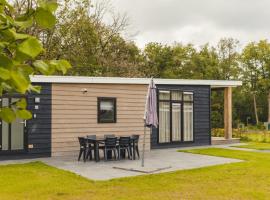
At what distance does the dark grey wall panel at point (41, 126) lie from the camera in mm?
11414

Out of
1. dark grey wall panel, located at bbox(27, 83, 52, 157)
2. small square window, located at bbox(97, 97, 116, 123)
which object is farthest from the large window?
dark grey wall panel, located at bbox(27, 83, 52, 157)

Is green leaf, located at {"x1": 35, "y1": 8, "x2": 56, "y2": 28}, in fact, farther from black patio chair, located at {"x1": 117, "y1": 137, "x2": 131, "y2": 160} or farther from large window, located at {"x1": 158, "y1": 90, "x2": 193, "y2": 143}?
large window, located at {"x1": 158, "y1": 90, "x2": 193, "y2": 143}

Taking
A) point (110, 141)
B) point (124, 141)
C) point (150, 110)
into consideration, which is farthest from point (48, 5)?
point (124, 141)

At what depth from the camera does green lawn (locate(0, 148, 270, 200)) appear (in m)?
6.68

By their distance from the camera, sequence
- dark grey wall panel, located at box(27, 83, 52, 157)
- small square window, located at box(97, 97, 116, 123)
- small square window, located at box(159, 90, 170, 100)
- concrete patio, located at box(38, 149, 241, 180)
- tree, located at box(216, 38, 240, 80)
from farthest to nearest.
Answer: tree, located at box(216, 38, 240, 80) → small square window, located at box(159, 90, 170, 100) → small square window, located at box(97, 97, 116, 123) → dark grey wall panel, located at box(27, 83, 52, 157) → concrete patio, located at box(38, 149, 241, 180)

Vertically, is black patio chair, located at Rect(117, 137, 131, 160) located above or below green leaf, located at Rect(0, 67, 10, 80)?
below

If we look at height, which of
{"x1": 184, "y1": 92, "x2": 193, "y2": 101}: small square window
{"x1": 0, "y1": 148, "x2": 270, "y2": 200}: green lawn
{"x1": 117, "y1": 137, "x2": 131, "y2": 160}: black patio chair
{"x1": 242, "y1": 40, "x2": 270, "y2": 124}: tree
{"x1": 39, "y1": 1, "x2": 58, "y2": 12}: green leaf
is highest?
{"x1": 242, "y1": 40, "x2": 270, "y2": 124}: tree

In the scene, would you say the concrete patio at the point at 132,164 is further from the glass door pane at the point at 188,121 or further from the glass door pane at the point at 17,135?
the glass door pane at the point at 188,121

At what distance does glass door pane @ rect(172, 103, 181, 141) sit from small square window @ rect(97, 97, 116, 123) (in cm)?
257

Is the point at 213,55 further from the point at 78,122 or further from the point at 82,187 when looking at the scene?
the point at 82,187

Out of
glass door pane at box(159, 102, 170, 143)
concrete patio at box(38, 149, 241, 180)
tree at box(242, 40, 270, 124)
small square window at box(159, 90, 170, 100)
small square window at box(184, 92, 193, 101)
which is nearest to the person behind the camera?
concrete patio at box(38, 149, 241, 180)

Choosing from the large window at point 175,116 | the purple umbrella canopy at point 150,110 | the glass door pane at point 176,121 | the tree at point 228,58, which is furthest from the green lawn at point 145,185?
the tree at point 228,58

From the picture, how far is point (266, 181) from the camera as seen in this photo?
7934mm

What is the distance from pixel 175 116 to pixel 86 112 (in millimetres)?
3678
